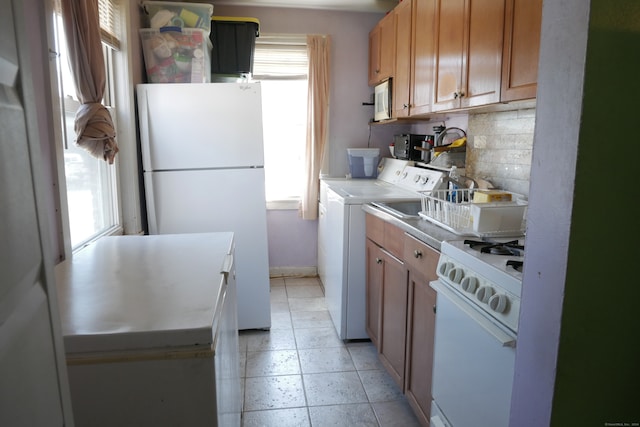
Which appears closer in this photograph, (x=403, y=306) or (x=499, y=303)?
(x=499, y=303)

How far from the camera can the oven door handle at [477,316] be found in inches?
45.8

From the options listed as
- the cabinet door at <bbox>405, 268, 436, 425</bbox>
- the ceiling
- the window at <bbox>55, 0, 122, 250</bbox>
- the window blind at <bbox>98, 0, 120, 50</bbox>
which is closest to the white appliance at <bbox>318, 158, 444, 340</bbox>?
the cabinet door at <bbox>405, 268, 436, 425</bbox>

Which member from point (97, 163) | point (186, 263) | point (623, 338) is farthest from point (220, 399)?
point (97, 163)

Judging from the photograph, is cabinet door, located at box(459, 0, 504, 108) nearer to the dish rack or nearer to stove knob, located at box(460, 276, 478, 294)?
the dish rack

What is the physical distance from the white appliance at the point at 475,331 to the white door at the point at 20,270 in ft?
3.43

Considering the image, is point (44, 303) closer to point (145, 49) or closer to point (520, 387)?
point (520, 387)

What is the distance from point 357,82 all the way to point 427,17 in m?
1.39

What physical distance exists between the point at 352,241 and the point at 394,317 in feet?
2.06

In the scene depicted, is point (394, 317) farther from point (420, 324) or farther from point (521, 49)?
point (521, 49)

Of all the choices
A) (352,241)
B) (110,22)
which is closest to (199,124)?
(110,22)

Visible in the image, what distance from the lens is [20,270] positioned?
50cm

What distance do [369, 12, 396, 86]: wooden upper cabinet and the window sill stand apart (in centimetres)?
127

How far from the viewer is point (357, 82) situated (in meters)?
3.89

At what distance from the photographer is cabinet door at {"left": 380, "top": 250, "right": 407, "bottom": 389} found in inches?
82.4
